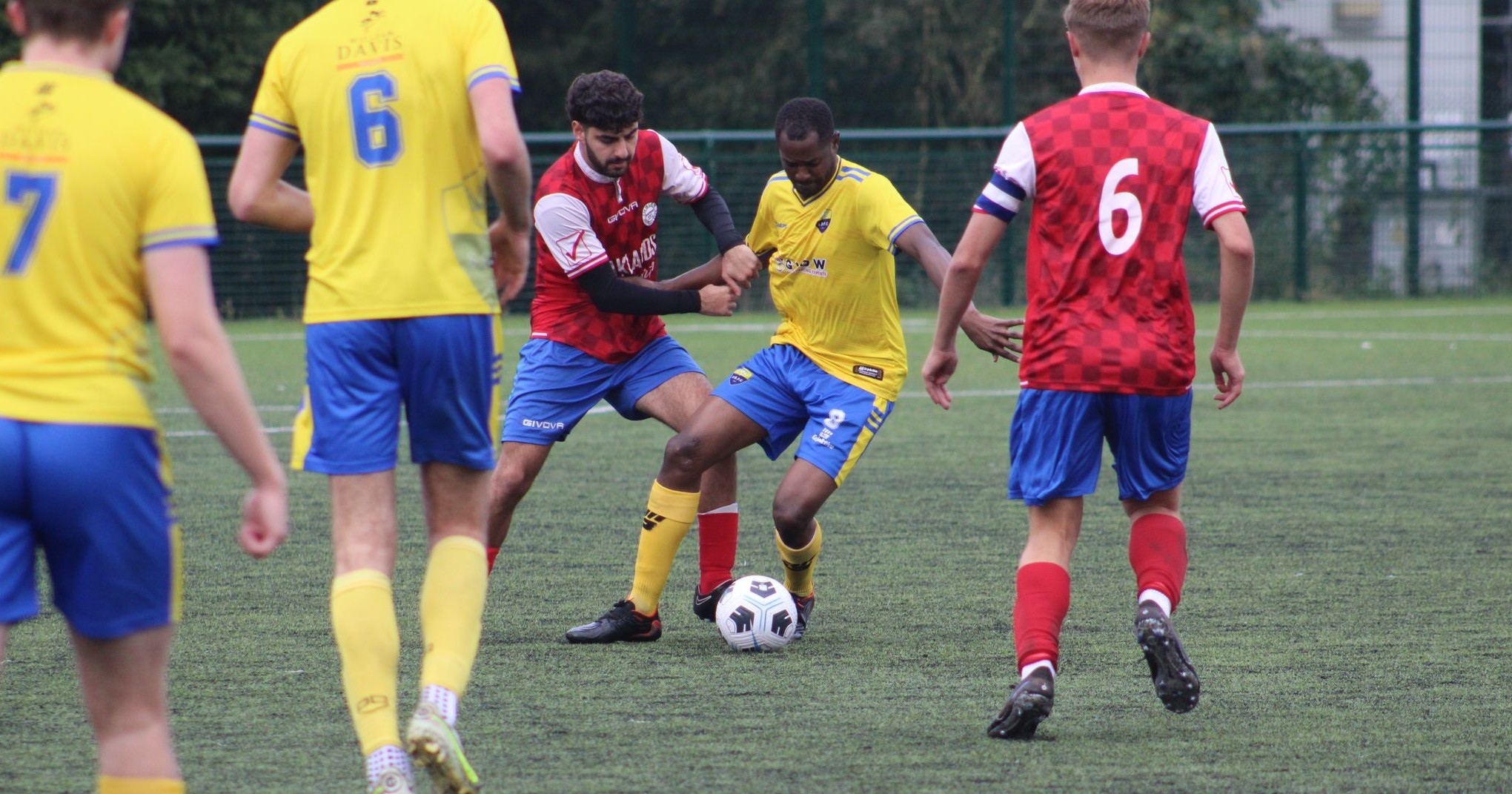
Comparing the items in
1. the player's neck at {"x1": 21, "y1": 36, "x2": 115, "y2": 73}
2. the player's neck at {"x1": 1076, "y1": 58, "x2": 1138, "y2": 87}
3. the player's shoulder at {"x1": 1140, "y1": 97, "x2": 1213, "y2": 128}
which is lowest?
the player's shoulder at {"x1": 1140, "y1": 97, "x2": 1213, "y2": 128}

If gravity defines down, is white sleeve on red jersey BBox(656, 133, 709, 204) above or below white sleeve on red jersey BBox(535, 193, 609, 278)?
above

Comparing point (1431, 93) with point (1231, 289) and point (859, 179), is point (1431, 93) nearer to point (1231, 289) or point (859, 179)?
point (859, 179)

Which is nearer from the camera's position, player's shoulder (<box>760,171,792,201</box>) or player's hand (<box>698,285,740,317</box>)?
player's hand (<box>698,285,740,317</box>)

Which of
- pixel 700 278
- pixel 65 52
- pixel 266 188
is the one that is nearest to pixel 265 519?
pixel 65 52

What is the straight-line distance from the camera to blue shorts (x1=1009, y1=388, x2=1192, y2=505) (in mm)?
4098

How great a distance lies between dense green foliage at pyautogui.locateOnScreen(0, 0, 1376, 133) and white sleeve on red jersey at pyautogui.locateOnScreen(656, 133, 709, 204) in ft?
49.9

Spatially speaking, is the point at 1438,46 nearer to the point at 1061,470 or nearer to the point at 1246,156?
the point at 1246,156

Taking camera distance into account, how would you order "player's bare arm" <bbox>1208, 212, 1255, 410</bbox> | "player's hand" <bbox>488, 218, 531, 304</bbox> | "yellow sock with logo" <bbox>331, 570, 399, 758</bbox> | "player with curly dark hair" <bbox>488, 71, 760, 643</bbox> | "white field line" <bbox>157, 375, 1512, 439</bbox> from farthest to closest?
"white field line" <bbox>157, 375, 1512, 439</bbox> → "player with curly dark hair" <bbox>488, 71, 760, 643</bbox> → "player's bare arm" <bbox>1208, 212, 1255, 410</bbox> → "player's hand" <bbox>488, 218, 531, 304</bbox> → "yellow sock with logo" <bbox>331, 570, 399, 758</bbox>

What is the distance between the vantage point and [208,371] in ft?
8.40

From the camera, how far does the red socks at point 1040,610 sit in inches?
160

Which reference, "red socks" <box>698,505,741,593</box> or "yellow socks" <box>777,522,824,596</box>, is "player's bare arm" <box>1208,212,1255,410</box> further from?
"red socks" <box>698,505,741,593</box>

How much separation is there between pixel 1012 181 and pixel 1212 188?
1.54ft

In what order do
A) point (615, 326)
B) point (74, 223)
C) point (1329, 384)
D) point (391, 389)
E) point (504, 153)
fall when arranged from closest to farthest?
point (74, 223)
point (504, 153)
point (391, 389)
point (615, 326)
point (1329, 384)

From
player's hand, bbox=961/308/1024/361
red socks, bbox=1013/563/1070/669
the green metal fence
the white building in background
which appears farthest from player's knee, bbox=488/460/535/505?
the white building in background
